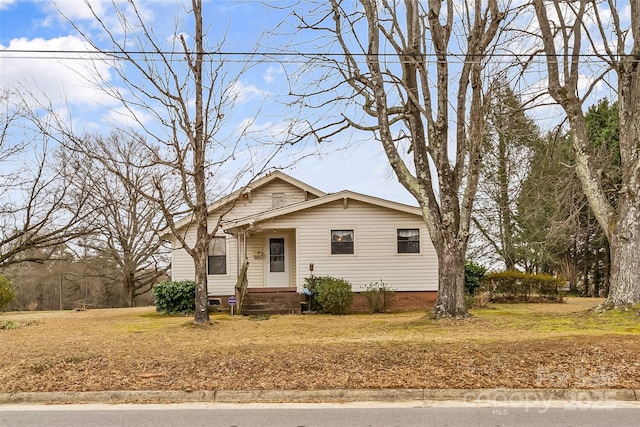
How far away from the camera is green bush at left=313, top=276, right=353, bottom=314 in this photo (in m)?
18.7

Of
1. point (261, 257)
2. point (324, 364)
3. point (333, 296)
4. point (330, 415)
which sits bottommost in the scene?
point (330, 415)

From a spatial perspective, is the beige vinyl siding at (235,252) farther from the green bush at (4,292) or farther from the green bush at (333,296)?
A: the green bush at (4,292)

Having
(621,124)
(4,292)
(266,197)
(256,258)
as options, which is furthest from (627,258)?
(4,292)

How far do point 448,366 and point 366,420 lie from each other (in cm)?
200

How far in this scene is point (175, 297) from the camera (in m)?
19.5

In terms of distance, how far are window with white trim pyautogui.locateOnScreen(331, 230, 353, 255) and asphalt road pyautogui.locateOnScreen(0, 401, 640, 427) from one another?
13710 millimetres

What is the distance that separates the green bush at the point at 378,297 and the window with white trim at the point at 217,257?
227 inches

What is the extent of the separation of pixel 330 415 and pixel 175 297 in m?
14.3

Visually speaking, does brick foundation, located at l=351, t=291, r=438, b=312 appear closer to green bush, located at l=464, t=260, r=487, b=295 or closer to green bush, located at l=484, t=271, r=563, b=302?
green bush, located at l=464, t=260, r=487, b=295

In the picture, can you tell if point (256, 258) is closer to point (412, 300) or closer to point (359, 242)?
point (359, 242)

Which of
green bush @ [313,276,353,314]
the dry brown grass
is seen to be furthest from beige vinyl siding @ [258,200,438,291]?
the dry brown grass

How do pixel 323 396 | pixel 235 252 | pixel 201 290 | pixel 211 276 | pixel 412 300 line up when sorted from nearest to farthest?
pixel 323 396, pixel 201 290, pixel 412 300, pixel 211 276, pixel 235 252

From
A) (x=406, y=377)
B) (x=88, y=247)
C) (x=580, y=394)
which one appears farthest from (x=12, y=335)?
(x=88, y=247)

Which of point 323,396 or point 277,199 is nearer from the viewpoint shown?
point 323,396
